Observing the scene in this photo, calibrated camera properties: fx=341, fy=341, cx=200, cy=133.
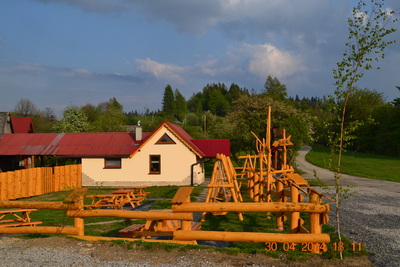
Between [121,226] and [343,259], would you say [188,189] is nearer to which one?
[343,259]

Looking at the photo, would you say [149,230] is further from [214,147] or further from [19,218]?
[214,147]

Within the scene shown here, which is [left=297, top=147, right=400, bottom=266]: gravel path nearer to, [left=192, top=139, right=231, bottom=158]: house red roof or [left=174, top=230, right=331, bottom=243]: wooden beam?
[left=174, top=230, right=331, bottom=243]: wooden beam

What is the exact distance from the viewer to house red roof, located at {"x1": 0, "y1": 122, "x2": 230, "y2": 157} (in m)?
25.8

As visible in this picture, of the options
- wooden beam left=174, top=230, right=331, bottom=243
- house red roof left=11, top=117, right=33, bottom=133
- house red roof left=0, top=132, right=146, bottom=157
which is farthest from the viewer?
house red roof left=11, top=117, right=33, bottom=133

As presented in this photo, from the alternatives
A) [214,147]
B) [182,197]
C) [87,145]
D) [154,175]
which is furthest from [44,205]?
[214,147]

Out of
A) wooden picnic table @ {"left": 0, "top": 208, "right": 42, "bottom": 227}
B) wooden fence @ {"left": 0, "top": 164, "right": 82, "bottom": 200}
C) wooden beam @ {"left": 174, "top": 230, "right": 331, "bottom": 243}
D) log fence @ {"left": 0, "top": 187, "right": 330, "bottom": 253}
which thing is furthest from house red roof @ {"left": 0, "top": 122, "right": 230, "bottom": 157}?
wooden beam @ {"left": 174, "top": 230, "right": 331, "bottom": 243}

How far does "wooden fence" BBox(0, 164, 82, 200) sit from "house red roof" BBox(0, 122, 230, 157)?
1.80 meters

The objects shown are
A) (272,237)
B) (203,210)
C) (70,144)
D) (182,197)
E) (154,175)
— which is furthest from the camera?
(70,144)

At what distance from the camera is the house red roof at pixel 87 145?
25.8 meters

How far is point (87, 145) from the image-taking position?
2694 centimetres

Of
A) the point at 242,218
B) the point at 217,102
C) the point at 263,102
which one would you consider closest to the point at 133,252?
the point at 242,218

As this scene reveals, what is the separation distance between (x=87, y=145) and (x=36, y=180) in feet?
18.7

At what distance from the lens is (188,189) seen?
26.7 feet

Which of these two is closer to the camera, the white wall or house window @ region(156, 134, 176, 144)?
the white wall
